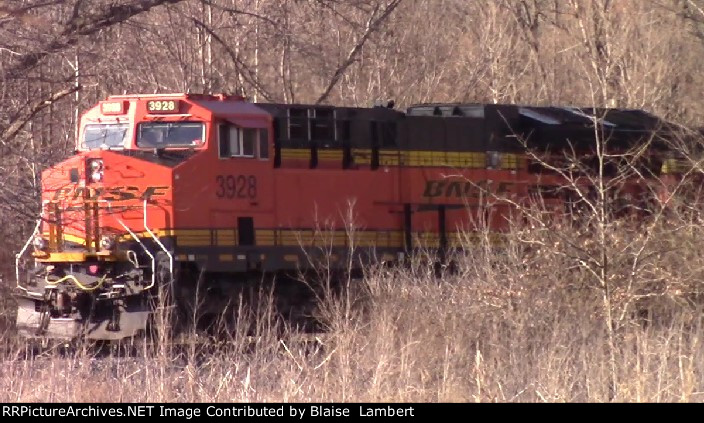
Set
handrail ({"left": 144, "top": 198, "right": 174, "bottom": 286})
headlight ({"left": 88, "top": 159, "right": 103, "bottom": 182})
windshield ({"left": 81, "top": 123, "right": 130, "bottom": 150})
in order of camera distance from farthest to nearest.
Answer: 1. windshield ({"left": 81, "top": 123, "right": 130, "bottom": 150})
2. headlight ({"left": 88, "top": 159, "right": 103, "bottom": 182})
3. handrail ({"left": 144, "top": 198, "right": 174, "bottom": 286})

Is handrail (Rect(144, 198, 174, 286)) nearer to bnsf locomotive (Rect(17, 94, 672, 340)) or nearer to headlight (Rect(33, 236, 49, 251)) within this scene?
bnsf locomotive (Rect(17, 94, 672, 340))

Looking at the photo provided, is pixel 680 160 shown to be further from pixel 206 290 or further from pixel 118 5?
pixel 118 5

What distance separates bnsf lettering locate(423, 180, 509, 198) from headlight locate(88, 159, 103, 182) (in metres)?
4.40

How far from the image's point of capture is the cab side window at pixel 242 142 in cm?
1377

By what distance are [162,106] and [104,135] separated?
37.0 inches

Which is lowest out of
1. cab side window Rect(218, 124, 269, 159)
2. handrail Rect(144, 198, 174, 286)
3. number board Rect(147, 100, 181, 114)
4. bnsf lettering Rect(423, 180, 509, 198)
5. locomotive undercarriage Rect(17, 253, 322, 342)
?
locomotive undercarriage Rect(17, 253, 322, 342)

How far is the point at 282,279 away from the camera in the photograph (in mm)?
14305

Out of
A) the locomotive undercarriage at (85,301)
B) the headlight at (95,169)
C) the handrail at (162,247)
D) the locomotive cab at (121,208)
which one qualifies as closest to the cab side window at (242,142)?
the locomotive cab at (121,208)

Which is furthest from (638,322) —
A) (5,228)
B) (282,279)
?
(5,228)

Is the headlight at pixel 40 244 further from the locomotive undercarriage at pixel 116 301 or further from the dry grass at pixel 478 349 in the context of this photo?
the dry grass at pixel 478 349

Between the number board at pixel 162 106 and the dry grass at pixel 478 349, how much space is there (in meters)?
3.59

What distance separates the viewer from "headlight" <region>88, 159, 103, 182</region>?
1341cm

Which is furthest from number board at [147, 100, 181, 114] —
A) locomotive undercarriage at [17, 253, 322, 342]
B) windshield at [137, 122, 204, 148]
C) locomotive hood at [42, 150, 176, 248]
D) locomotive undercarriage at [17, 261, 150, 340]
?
locomotive undercarriage at [17, 261, 150, 340]

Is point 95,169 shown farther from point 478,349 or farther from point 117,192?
point 478,349
